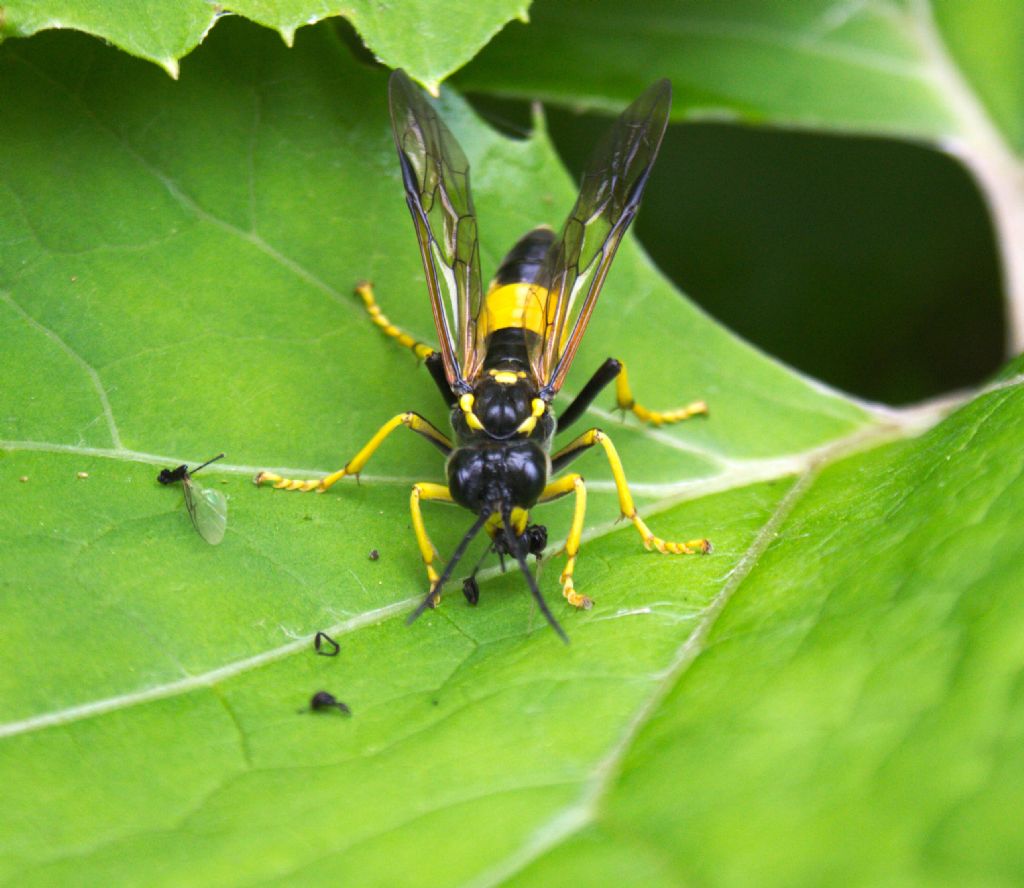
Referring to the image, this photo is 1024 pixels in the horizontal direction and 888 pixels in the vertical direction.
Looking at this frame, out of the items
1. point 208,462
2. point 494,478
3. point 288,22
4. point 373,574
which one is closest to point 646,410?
point 494,478

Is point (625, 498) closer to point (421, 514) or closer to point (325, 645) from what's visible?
point (421, 514)

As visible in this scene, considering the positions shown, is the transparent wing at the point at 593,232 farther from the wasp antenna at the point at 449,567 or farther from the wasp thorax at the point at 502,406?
the wasp antenna at the point at 449,567

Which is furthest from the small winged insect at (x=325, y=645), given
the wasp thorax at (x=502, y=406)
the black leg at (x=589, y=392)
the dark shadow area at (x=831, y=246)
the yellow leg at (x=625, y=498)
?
the dark shadow area at (x=831, y=246)

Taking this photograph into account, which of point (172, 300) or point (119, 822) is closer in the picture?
point (119, 822)

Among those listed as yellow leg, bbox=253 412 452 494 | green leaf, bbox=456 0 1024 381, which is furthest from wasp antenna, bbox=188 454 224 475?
green leaf, bbox=456 0 1024 381

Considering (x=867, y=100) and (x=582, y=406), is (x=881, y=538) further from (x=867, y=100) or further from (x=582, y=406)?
(x=867, y=100)

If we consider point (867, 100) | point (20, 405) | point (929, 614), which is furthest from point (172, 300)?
point (867, 100)
